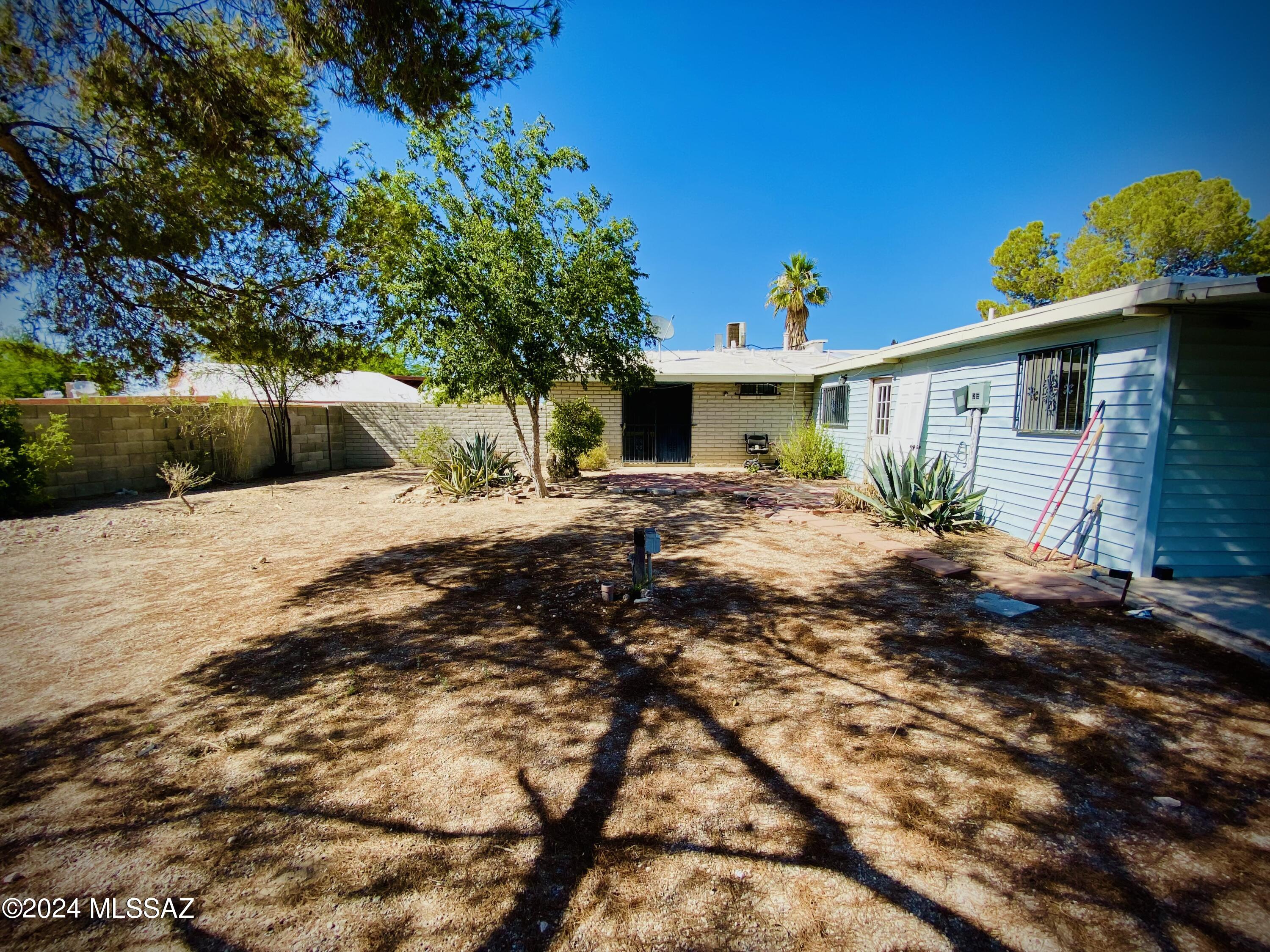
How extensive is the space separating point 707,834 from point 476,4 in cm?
511

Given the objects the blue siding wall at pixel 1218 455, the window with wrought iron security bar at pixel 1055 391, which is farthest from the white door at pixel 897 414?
the blue siding wall at pixel 1218 455

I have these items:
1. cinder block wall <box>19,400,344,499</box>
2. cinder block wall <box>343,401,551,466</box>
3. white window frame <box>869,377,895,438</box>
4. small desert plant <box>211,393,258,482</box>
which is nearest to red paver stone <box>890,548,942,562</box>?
white window frame <box>869,377,895,438</box>

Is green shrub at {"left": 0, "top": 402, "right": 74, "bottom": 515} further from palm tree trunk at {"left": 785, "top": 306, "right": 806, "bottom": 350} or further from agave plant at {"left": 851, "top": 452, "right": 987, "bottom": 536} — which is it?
palm tree trunk at {"left": 785, "top": 306, "right": 806, "bottom": 350}

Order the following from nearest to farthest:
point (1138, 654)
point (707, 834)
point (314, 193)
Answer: point (707, 834), point (1138, 654), point (314, 193)

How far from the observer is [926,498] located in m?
7.15

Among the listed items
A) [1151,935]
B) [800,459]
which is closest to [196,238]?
[1151,935]

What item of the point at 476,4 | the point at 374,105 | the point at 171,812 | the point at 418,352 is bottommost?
the point at 171,812

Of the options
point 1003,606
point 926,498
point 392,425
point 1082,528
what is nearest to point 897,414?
point 926,498

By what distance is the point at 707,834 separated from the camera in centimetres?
203

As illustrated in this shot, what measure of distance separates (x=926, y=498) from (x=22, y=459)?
12687 millimetres

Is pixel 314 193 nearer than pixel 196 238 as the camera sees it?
No

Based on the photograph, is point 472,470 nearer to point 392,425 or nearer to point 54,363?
point 54,363

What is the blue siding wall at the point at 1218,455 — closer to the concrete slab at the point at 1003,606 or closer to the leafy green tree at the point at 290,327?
the concrete slab at the point at 1003,606

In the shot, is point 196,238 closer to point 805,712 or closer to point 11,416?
point 805,712
